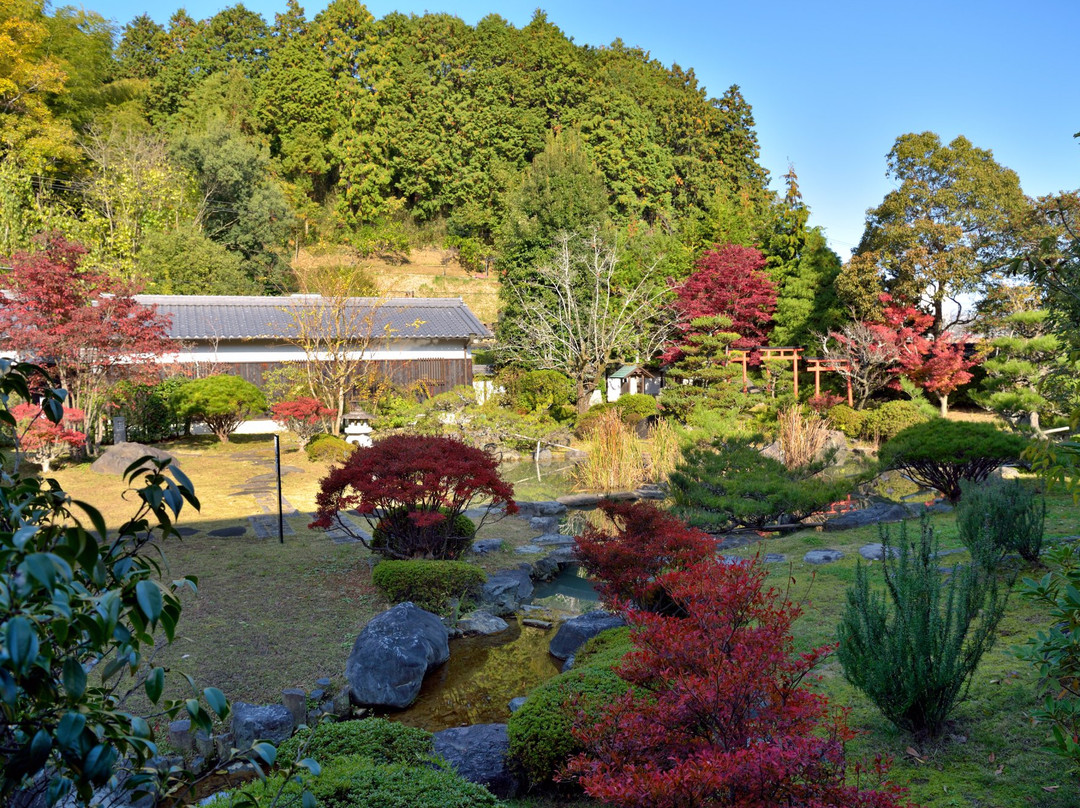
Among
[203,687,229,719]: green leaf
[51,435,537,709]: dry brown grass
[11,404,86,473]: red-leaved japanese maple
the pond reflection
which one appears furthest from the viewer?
[11,404,86,473]: red-leaved japanese maple

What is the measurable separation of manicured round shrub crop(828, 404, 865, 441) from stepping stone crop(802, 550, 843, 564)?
28.6 feet

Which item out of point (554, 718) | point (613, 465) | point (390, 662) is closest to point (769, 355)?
point (613, 465)

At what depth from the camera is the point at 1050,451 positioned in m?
2.34

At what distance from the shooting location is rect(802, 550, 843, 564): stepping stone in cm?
622

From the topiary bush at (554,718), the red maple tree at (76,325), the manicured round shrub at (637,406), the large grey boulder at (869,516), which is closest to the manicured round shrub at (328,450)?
the red maple tree at (76,325)

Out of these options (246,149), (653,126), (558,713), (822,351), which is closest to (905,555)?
(558,713)

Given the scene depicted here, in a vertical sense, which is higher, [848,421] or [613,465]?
[848,421]

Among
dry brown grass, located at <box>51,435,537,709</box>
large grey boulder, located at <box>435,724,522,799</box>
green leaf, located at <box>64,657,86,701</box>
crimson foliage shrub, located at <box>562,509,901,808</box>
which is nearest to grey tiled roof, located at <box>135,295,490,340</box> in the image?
dry brown grass, located at <box>51,435,537,709</box>

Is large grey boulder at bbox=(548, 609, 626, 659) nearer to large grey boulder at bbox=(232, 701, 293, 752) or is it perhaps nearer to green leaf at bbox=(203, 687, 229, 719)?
large grey boulder at bbox=(232, 701, 293, 752)

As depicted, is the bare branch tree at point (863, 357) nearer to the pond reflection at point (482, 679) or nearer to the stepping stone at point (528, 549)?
the stepping stone at point (528, 549)

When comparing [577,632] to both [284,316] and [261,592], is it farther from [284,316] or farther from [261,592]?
[284,316]

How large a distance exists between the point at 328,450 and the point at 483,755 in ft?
30.6

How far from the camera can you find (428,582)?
5.76m

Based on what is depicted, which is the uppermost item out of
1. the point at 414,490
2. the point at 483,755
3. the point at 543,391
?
the point at 543,391
